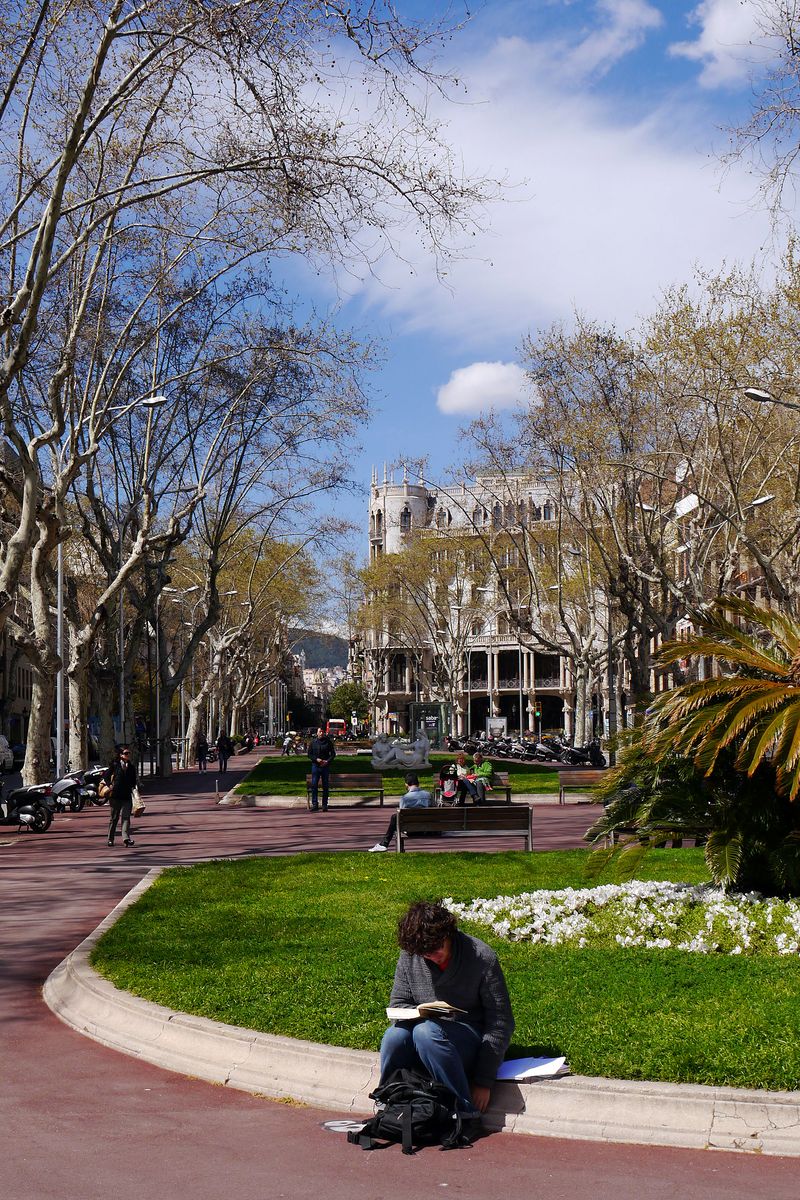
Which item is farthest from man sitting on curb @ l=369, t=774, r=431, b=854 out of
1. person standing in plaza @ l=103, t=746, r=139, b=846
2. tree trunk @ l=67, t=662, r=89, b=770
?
tree trunk @ l=67, t=662, r=89, b=770

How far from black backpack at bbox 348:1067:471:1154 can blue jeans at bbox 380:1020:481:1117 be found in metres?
0.05

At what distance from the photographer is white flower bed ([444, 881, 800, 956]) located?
9.18m

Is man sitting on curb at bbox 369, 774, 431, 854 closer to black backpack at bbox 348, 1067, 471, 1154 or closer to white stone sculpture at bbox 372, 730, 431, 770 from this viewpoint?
black backpack at bbox 348, 1067, 471, 1154

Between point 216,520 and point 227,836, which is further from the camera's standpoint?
point 216,520

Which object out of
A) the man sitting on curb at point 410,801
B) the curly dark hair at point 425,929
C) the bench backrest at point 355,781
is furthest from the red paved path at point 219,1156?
the bench backrest at point 355,781

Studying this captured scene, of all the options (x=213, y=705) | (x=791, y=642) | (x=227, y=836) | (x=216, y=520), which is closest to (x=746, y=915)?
(x=791, y=642)

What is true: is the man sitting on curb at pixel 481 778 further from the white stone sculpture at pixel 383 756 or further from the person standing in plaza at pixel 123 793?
the white stone sculpture at pixel 383 756

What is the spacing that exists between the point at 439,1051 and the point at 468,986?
439 mm

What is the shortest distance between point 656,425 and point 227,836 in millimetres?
16167

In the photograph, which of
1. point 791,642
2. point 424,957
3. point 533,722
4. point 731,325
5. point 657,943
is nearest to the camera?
point 424,957

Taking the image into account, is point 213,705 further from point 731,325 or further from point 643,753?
point 643,753

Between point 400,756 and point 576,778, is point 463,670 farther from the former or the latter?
point 576,778

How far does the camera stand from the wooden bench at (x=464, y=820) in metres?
17.1

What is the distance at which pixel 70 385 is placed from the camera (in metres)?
24.7
